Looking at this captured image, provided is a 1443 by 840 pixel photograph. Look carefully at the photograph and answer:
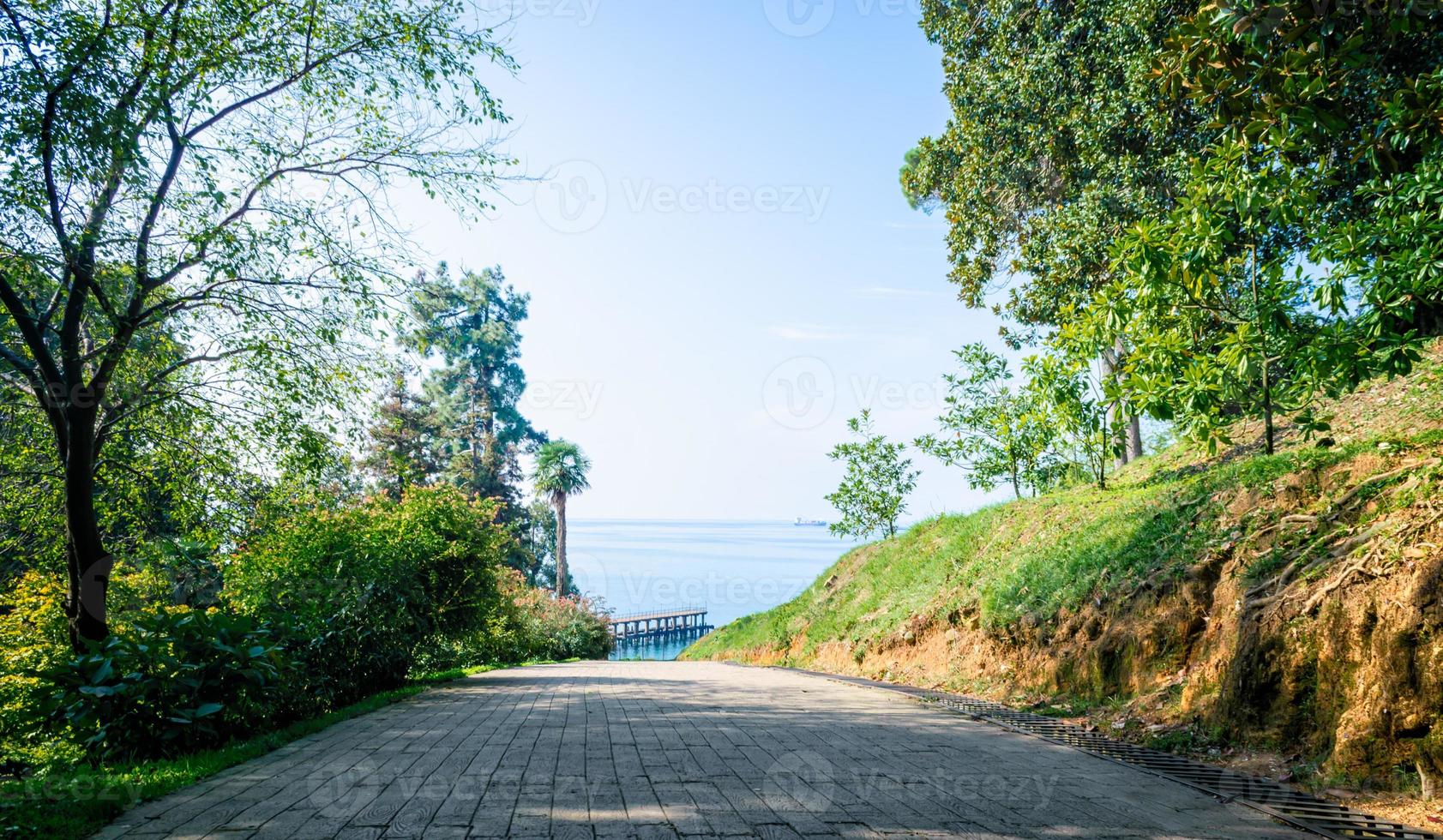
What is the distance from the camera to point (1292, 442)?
9500mm

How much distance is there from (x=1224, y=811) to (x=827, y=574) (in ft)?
61.3

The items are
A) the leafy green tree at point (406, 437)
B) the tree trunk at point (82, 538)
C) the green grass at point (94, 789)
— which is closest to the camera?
the green grass at point (94, 789)

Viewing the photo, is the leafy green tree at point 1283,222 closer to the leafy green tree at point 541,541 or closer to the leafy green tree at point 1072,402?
the leafy green tree at point 1072,402

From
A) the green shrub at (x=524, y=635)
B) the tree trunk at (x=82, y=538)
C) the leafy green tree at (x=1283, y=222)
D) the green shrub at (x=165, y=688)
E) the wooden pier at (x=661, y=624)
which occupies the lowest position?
the wooden pier at (x=661, y=624)

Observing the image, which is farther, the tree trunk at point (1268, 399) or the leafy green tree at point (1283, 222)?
the tree trunk at point (1268, 399)

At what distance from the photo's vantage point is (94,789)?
4.72m

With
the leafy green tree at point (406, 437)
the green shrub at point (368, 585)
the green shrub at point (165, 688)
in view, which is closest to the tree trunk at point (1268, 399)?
the green shrub at point (165, 688)

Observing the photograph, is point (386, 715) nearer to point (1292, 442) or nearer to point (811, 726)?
point (811, 726)

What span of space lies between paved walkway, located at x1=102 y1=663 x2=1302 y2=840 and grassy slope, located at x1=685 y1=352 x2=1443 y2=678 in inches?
111

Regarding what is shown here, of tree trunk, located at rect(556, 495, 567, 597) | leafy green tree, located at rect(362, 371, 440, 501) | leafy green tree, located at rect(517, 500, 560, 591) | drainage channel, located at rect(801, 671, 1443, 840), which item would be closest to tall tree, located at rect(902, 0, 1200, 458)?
drainage channel, located at rect(801, 671, 1443, 840)

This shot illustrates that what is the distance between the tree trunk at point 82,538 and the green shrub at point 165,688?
2.75m

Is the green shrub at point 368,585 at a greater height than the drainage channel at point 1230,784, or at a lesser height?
greater

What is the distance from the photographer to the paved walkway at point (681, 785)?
420cm

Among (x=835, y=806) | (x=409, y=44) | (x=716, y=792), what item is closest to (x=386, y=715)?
(x=716, y=792)
